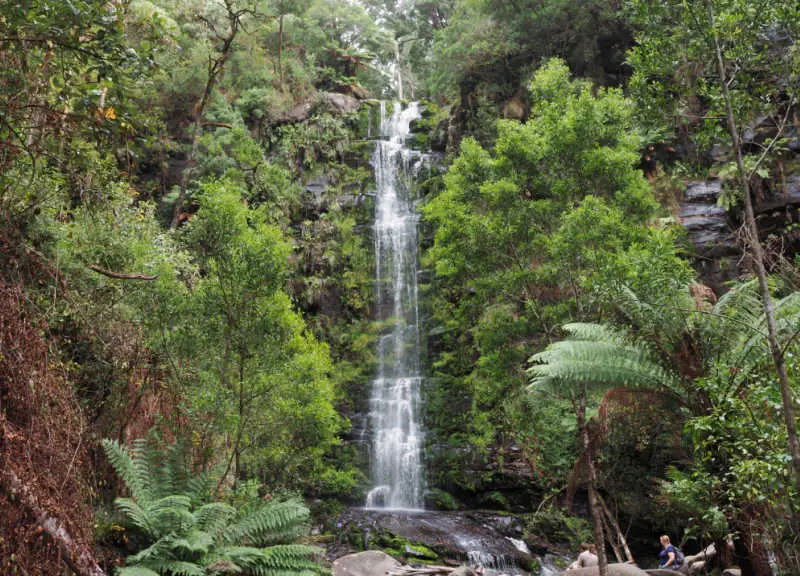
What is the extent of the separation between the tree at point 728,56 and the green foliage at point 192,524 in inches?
215

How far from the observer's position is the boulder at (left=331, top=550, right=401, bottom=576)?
28.6ft

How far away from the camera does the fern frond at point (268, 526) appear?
6535mm

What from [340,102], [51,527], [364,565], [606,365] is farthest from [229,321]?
[340,102]

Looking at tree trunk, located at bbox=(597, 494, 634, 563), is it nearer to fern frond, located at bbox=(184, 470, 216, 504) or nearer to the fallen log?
fern frond, located at bbox=(184, 470, 216, 504)

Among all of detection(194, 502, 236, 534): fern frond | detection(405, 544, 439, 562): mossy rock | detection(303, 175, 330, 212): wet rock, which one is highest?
detection(303, 175, 330, 212): wet rock

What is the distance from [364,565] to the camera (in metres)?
9.09

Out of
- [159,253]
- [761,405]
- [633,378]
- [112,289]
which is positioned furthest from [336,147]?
[761,405]

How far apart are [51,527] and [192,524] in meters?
2.86

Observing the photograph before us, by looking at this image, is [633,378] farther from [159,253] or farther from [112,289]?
[159,253]

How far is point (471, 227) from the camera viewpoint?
9523 millimetres

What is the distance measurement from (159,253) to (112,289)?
1.80m

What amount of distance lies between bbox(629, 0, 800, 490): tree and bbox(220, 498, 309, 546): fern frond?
5507 millimetres

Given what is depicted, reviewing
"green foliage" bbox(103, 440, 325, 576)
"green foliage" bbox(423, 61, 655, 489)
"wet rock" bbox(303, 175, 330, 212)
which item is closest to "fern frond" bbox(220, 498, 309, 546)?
"green foliage" bbox(103, 440, 325, 576)

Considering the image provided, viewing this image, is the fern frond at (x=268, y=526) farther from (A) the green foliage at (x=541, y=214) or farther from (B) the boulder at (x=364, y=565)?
(A) the green foliage at (x=541, y=214)
